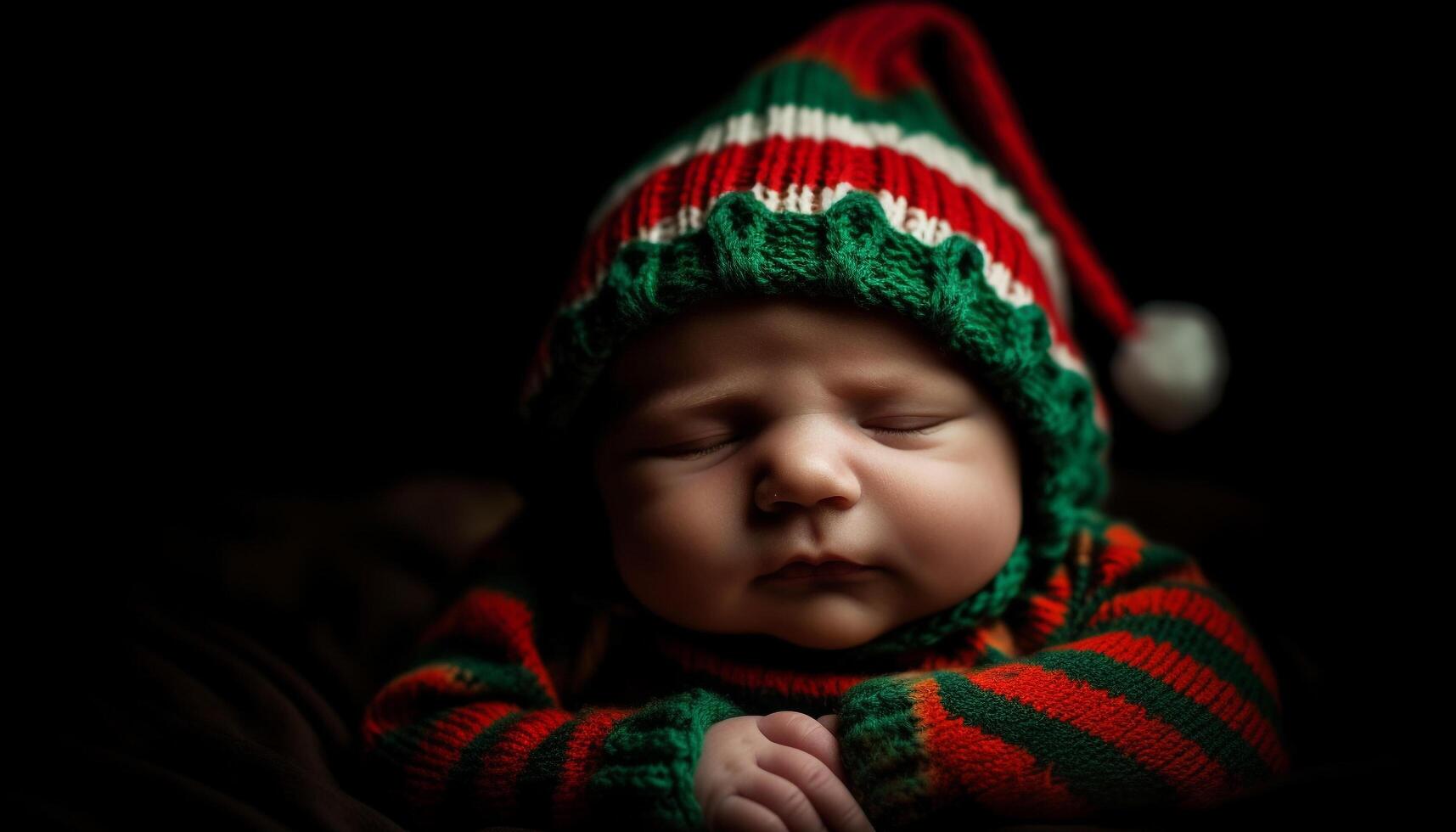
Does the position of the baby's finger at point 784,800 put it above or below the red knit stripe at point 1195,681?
below

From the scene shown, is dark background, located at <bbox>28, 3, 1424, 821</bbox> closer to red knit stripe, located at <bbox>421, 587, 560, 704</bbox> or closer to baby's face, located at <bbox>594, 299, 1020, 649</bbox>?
red knit stripe, located at <bbox>421, 587, 560, 704</bbox>

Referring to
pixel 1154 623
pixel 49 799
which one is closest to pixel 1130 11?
pixel 1154 623

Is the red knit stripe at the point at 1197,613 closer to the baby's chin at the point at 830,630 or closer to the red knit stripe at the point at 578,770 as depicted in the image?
the baby's chin at the point at 830,630

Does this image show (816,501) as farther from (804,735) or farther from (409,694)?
(409,694)

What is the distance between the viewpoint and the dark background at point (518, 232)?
4.15 ft

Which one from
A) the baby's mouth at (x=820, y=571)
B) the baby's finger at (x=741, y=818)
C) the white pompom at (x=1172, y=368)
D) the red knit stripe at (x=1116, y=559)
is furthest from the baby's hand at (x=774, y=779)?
the white pompom at (x=1172, y=368)

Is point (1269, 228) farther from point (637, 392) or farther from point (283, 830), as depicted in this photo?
point (283, 830)

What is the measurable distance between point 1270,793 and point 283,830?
0.72 m

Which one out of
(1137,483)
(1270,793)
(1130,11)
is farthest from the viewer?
(1137,483)

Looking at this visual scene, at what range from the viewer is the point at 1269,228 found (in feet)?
4.46

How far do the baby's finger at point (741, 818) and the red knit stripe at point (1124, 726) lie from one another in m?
0.19

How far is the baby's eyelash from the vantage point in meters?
0.91

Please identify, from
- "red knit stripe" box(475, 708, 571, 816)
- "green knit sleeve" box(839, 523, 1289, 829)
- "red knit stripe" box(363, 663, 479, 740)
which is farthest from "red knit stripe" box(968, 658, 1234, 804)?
"red knit stripe" box(363, 663, 479, 740)

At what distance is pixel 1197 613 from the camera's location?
93 centimetres
